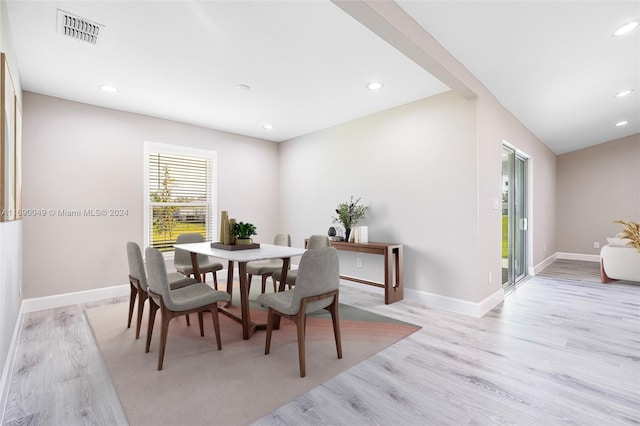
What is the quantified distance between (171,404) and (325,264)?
4.19 feet

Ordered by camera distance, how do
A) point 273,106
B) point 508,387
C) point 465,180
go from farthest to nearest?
point 273,106 < point 465,180 < point 508,387

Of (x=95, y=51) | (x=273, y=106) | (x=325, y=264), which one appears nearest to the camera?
(x=325, y=264)

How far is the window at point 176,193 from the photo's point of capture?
446 centimetres

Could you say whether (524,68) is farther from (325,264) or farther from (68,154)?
(68,154)

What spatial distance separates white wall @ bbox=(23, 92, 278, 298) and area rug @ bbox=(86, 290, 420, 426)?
2.79 ft

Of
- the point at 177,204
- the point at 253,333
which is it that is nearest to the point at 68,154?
the point at 177,204

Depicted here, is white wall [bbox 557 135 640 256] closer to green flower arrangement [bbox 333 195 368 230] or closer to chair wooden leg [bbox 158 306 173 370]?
green flower arrangement [bbox 333 195 368 230]

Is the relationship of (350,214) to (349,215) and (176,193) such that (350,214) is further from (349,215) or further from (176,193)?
(176,193)

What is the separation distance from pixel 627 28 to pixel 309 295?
3351 millimetres

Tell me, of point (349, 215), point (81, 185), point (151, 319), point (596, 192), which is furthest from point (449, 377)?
point (596, 192)

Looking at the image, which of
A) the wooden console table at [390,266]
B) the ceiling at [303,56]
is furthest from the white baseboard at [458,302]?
the ceiling at [303,56]

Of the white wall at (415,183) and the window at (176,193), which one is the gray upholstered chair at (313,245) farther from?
the window at (176,193)

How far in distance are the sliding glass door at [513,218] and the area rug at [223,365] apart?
2.48 metres

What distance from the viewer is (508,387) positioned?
200cm
